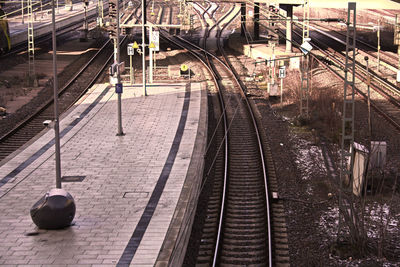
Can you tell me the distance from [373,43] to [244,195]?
31.7 m

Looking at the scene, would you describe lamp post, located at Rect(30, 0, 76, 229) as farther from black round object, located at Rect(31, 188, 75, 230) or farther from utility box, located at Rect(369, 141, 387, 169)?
utility box, located at Rect(369, 141, 387, 169)

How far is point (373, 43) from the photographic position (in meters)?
44.4

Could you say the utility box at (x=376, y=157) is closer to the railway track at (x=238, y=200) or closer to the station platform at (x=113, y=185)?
the railway track at (x=238, y=200)

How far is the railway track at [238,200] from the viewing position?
12250 mm

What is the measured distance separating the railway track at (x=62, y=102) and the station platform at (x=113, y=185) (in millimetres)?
828

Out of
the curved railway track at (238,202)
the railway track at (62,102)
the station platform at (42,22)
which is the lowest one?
the curved railway track at (238,202)

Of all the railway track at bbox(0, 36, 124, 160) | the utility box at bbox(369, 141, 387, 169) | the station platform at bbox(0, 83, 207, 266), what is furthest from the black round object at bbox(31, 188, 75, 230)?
the utility box at bbox(369, 141, 387, 169)

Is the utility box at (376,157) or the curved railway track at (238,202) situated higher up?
the utility box at (376,157)

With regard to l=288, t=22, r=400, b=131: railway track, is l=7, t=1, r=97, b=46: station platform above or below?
above

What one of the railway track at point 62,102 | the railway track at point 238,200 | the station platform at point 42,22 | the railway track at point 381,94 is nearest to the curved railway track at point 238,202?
the railway track at point 238,200

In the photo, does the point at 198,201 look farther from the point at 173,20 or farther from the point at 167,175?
the point at 173,20

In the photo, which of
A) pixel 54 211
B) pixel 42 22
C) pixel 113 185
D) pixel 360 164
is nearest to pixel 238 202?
pixel 360 164

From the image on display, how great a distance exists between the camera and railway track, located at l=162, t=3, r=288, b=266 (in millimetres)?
12250

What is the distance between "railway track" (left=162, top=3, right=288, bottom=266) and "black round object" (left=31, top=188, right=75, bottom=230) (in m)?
2.81
